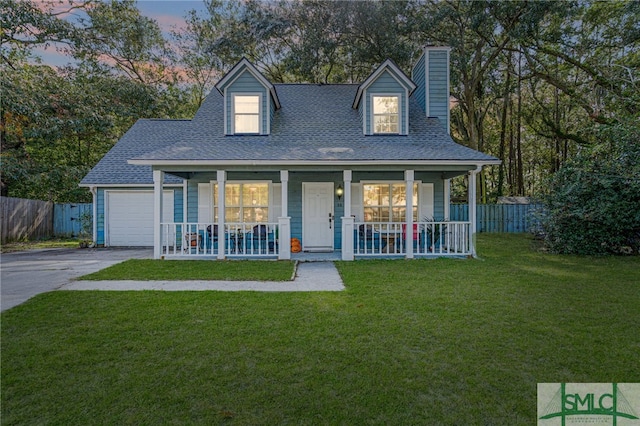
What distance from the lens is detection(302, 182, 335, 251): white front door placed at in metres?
11.2

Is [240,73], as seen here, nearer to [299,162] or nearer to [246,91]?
[246,91]

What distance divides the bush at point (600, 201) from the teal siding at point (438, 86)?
431cm

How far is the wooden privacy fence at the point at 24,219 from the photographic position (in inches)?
538

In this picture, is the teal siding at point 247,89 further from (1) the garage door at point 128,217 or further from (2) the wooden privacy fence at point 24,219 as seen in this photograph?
(2) the wooden privacy fence at point 24,219

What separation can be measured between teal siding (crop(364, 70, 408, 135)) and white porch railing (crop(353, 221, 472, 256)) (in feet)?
10.6

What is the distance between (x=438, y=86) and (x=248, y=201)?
7794mm

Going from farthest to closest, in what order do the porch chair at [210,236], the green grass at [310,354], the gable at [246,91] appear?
1. the gable at [246,91]
2. the porch chair at [210,236]
3. the green grass at [310,354]

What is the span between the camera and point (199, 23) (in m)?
22.0

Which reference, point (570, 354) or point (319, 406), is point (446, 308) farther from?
point (319, 406)

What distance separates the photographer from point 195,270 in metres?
7.90

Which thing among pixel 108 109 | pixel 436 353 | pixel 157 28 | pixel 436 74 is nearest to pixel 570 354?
pixel 436 353

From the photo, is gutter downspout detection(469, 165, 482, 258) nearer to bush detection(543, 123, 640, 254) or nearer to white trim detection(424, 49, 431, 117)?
bush detection(543, 123, 640, 254)

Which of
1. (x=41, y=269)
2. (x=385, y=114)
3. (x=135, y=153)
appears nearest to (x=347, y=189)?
(x=385, y=114)

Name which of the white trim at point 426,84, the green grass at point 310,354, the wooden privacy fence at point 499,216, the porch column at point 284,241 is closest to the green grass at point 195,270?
the porch column at point 284,241
